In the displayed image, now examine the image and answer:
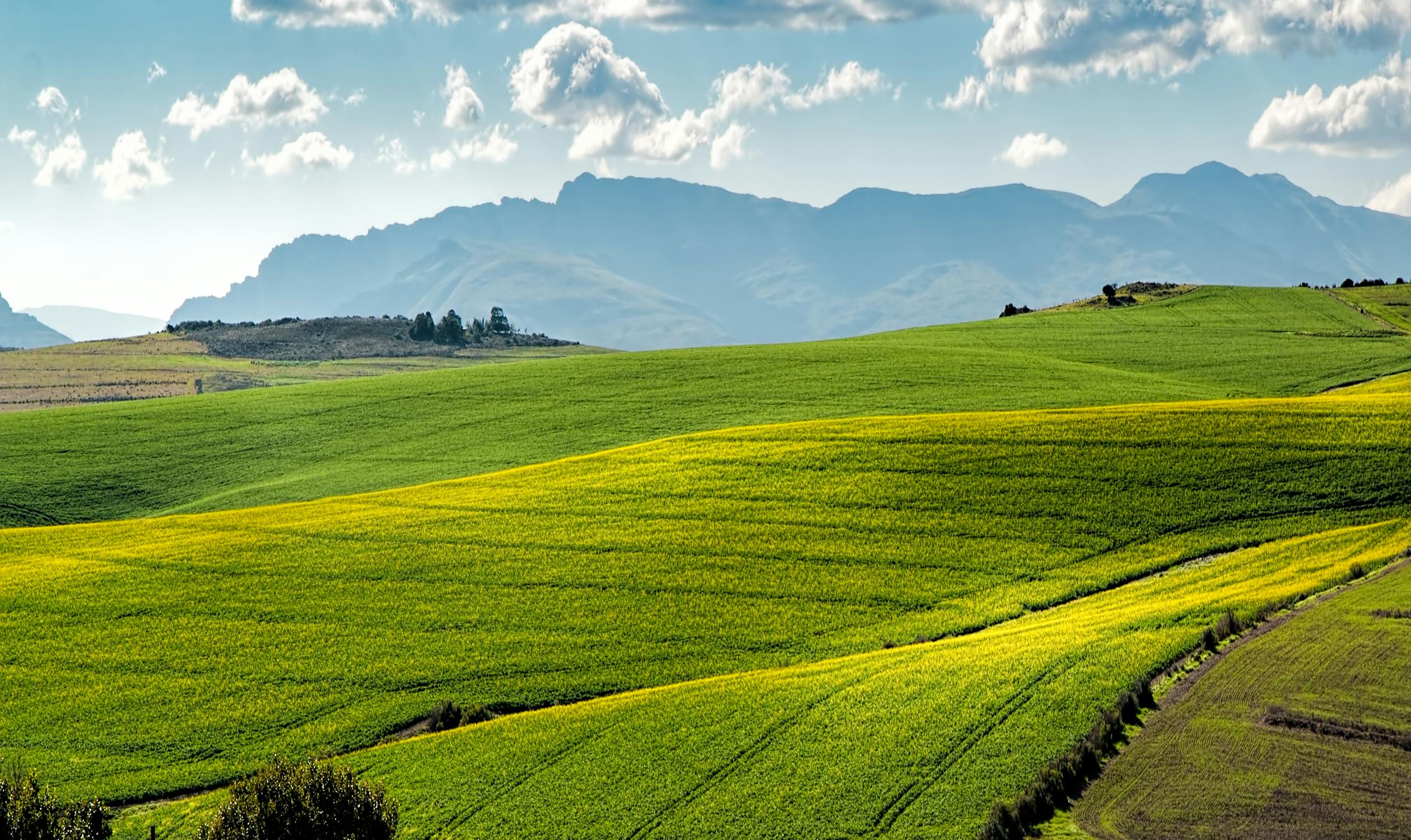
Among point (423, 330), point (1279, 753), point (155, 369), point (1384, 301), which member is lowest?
point (1279, 753)

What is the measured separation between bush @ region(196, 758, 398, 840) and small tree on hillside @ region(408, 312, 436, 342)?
580 feet

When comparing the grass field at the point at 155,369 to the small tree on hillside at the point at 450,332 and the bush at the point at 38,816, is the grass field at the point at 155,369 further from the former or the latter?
the bush at the point at 38,816

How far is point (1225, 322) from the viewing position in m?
92.1

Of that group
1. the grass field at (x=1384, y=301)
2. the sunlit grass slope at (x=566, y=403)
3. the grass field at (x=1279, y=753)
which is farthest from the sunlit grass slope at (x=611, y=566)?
the grass field at (x=1384, y=301)

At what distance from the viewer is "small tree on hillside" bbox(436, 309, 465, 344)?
190 meters

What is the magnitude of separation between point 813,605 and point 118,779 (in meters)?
17.6

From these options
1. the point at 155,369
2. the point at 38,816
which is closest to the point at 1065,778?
the point at 38,816

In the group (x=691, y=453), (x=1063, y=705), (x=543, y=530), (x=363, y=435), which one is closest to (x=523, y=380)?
(x=363, y=435)

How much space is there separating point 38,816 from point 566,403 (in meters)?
50.1

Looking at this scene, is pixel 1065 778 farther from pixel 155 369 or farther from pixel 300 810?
pixel 155 369

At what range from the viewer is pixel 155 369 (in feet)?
449

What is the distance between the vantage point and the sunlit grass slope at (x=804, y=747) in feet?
62.1

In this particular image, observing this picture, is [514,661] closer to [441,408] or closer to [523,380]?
[441,408]

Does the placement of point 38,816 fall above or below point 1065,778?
below
